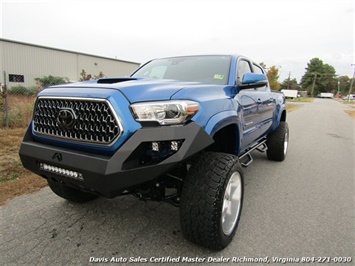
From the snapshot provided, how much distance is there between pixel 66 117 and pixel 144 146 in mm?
722

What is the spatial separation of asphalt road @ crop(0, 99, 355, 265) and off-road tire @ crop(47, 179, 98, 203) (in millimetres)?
90

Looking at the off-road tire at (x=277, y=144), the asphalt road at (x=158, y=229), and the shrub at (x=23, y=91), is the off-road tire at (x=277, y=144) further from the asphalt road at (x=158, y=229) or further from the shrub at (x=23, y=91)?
the shrub at (x=23, y=91)

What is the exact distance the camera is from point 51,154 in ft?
7.19

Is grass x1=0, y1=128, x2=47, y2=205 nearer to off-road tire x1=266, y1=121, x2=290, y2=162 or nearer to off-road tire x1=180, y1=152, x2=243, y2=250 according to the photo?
off-road tire x1=180, y1=152, x2=243, y2=250

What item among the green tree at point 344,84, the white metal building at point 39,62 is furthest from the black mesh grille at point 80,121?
the green tree at point 344,84

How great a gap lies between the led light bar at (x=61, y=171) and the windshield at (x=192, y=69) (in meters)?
1.79

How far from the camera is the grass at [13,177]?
3.58 m

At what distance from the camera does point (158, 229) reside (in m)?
2.78

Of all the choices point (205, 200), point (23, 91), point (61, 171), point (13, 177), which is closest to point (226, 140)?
point (205, 200)

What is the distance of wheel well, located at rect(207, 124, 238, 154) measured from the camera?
292 cm

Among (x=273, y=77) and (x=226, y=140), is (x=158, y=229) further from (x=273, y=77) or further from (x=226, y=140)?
(x=273, y=77)

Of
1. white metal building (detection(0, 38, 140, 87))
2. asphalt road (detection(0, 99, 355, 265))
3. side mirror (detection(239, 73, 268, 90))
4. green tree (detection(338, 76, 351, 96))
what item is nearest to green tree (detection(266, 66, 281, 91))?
white metal building (detection(0, 38, 140, 87))

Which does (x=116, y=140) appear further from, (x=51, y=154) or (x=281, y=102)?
(x=281, y=102)

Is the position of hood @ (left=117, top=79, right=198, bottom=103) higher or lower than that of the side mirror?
lower
